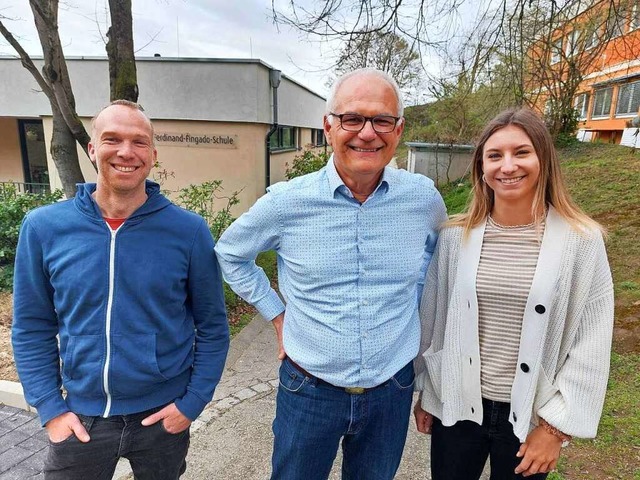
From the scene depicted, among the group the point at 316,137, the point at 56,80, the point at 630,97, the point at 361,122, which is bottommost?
the point at 361,122

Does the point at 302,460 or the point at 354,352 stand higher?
the point at 354,352

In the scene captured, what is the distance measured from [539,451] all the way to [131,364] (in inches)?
63.7

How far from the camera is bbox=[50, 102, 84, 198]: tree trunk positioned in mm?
4941

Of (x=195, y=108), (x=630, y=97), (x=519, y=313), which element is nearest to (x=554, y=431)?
(x=519, y=313)

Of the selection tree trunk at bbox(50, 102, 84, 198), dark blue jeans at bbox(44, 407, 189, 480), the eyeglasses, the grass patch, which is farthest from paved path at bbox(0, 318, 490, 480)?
the grass patch

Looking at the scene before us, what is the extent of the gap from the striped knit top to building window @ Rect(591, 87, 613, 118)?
26.8m

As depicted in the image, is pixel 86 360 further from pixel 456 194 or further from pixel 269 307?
pixel 456 194

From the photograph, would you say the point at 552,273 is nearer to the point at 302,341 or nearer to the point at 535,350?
the point at 535,350

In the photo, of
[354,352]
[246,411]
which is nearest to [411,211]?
[354,352]

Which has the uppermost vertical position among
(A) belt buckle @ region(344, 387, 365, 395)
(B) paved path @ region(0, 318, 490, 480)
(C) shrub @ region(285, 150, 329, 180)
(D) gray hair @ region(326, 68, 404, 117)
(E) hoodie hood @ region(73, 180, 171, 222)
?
(D) gray hair @ region(326, 68, 404, 117)

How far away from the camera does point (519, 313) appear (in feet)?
5.29

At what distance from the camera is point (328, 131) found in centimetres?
168

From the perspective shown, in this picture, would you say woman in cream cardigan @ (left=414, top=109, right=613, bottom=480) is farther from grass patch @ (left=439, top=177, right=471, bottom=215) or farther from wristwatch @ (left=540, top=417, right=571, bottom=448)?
grass patch @ (left=439, top=177, right=471, bottom=215)

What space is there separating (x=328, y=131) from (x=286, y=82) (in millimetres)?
12260
